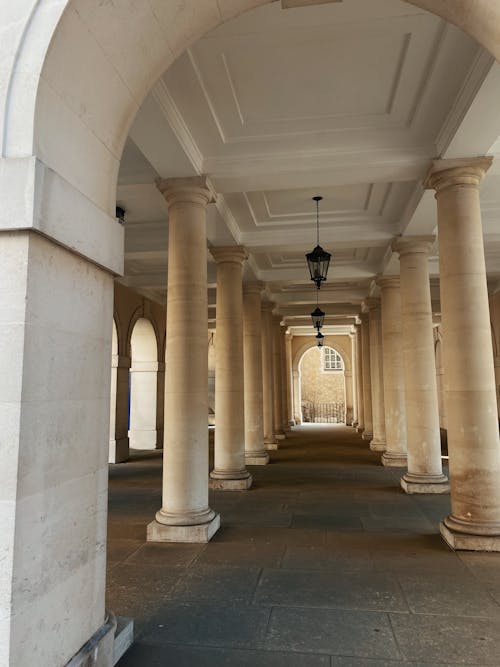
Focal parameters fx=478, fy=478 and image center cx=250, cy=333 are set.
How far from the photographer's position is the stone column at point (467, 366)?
239 inches

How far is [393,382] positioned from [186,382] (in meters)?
7.68

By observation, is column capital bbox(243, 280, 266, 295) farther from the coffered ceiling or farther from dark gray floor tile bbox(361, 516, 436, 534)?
dark gray floor tile bbox(361, 516, 436, 534)

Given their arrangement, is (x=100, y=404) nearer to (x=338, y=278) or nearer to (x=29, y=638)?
(x=29, y=638)

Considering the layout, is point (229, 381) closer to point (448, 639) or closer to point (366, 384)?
point (448, 639)

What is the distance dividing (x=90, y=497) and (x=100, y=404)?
563 millimetres

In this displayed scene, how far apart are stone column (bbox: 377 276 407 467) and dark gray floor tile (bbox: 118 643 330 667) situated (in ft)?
32.0

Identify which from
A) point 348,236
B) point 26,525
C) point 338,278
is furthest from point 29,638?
point 338,278

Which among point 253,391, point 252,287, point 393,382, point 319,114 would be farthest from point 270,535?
point 252,287

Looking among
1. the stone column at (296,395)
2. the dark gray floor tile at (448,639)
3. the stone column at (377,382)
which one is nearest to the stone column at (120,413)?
the stone column at (377,382)

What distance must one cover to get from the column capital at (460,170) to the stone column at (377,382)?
32.4 feet

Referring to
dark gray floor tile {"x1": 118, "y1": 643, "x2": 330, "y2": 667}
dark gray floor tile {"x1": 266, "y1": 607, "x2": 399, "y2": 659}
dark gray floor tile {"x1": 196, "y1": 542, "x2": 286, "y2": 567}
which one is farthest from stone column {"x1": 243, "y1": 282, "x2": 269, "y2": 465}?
dark gray floor tile {"x1": 118, "y1": 643, "x2": 330, "y2": 667}

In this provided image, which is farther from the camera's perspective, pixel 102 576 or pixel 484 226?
pixel 484 226

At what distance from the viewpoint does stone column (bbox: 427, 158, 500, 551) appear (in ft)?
19.9

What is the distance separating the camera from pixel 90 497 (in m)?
2.89
